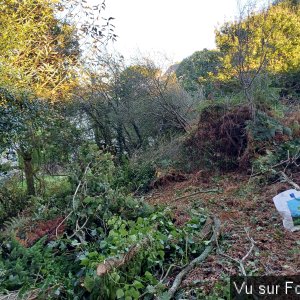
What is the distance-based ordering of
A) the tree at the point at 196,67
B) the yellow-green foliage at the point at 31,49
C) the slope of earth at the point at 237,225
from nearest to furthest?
the slope of earth at the point at 237,225
the yellow-green foliage at the point at 31,49
the tree at the point at 196,67

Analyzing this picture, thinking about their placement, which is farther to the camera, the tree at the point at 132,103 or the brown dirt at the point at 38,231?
the tree at the point at 132,103

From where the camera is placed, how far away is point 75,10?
6.16 meters

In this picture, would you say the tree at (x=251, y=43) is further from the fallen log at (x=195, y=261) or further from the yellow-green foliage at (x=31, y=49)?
the fallen log at (x=195, y=261)

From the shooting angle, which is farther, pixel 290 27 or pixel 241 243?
pixel 290 27

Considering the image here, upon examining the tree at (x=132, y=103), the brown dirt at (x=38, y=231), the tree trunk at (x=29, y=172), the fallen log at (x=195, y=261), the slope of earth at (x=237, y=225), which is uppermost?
the tree at (x=132, y=103)

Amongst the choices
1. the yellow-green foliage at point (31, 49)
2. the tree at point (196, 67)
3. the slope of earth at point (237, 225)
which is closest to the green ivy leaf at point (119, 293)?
the slope of earth at point (237, 225)

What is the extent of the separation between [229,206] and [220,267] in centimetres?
194

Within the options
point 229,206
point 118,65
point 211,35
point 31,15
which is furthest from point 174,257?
point 211,35

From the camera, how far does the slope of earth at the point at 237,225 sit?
8.34ft

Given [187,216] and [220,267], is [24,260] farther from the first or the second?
[187,216]

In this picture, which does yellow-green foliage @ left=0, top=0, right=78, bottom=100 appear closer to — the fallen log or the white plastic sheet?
the fallen log

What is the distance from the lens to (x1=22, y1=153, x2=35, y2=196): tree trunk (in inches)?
266

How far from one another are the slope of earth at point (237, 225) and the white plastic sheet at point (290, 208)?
0.10m

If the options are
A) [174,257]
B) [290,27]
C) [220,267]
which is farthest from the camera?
[290,27]
